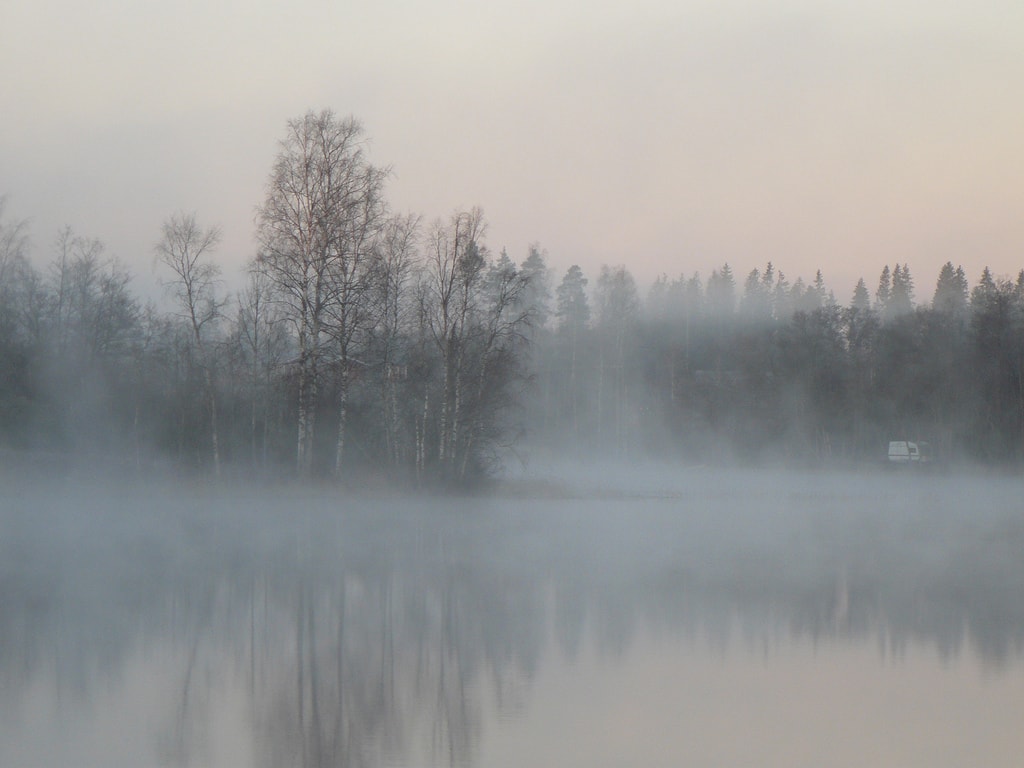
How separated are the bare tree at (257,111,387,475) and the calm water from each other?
7.92 m

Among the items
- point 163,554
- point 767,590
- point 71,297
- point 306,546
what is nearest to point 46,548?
point 163,554

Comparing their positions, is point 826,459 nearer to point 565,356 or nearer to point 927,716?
point 565,356

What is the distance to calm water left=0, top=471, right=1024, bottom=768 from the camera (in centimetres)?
714

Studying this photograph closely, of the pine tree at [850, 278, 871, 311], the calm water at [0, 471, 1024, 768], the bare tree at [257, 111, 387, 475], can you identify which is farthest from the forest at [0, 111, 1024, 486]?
the pine tree at [850, 278, 871, 311]

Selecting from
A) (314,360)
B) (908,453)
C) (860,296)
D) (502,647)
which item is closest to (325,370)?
(314,360)

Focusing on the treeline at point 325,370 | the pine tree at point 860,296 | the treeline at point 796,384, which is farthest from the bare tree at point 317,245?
the pine tree at point 860,296

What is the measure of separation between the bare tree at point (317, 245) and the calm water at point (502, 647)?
7916 mm

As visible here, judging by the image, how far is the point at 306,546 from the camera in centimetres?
1845

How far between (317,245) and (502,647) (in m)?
20.3

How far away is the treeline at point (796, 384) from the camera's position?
175 feet

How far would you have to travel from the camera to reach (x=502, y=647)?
10266 mm

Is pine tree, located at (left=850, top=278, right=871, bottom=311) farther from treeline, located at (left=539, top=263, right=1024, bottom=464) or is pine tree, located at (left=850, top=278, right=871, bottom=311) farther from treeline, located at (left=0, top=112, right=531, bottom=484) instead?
treeline, located at (left=0, top=112, right=531, bottom=484)

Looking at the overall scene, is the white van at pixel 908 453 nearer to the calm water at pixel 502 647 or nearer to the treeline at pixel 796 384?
the treeline at pixel 796 384

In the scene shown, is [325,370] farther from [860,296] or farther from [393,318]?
[860,296]
